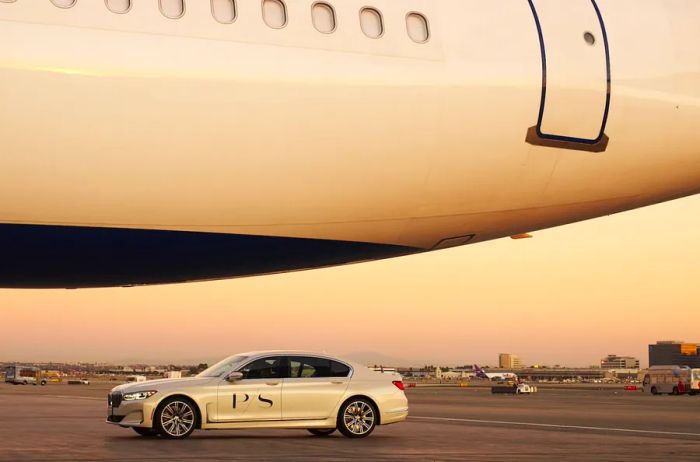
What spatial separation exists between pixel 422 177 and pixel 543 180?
4.22ft

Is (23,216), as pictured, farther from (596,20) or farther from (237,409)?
(237,409)

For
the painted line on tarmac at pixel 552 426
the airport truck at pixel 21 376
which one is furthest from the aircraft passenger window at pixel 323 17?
the airport truck at pixel 21 376

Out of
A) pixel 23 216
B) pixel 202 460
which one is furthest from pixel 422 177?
pixel 202 460

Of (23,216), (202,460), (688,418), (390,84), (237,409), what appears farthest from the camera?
(688,418)

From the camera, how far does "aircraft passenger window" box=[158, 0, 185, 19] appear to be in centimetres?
859

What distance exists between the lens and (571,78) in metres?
9.70

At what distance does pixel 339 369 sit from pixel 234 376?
1875 millimetres

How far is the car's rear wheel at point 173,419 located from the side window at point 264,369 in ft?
3.86

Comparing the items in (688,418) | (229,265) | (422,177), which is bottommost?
(688,418)

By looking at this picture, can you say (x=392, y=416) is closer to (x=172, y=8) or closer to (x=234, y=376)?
(x=234, y=376)

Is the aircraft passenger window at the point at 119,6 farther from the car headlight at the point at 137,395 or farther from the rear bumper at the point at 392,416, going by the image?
the rear bumper at the point at 392,416

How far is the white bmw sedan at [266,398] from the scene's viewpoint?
734 inches

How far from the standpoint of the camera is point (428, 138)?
916 centimetres

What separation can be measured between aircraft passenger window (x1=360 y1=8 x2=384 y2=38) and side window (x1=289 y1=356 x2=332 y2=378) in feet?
35.4
